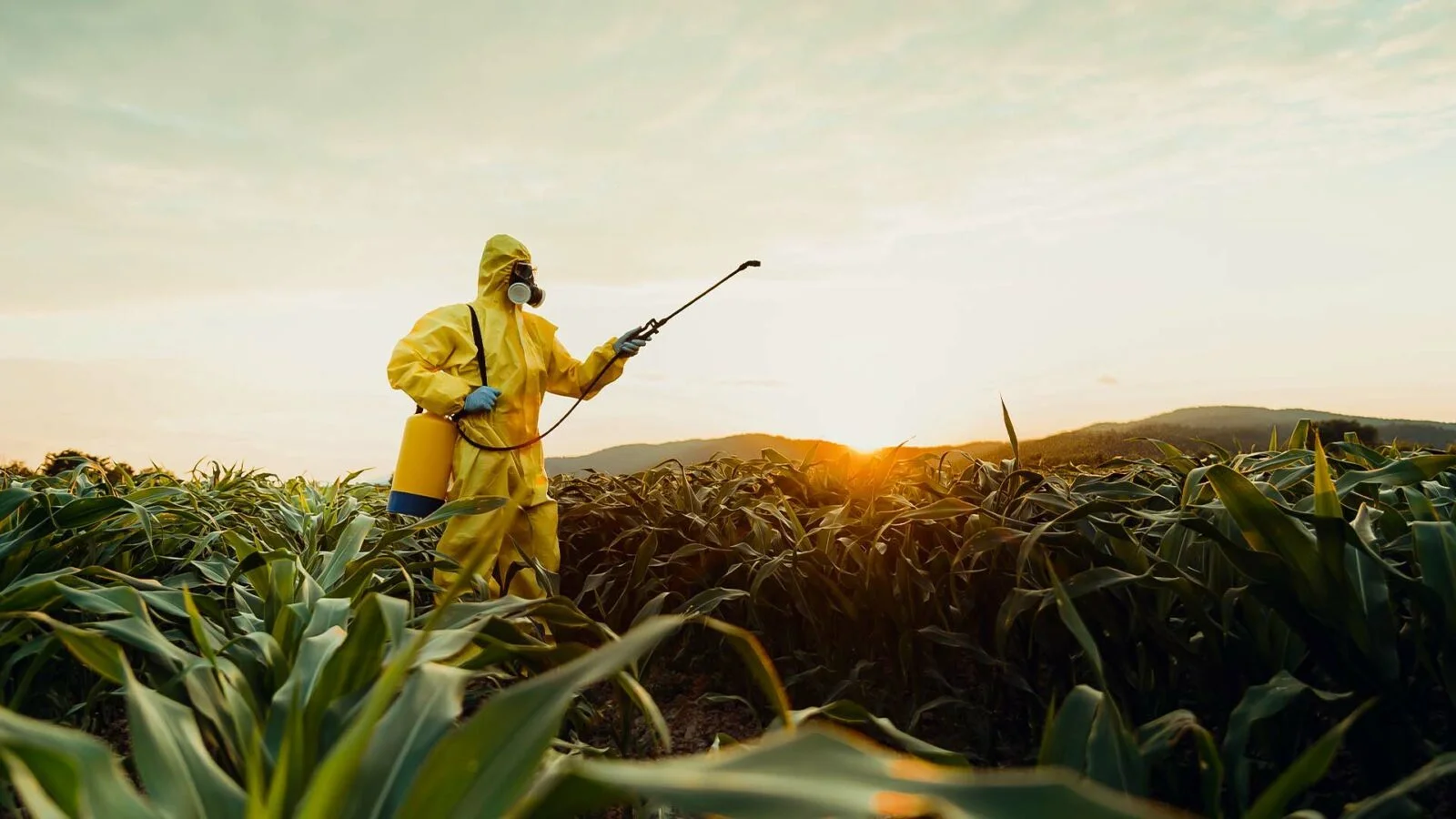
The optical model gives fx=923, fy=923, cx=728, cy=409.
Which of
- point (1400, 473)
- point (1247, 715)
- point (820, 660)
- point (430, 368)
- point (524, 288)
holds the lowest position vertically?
point (820, 660)

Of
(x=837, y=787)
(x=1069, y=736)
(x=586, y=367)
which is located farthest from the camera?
(x=586, y=367)

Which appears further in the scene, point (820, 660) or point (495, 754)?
point (820, 660)

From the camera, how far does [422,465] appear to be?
434 cm

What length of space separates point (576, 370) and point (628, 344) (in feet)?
1.27

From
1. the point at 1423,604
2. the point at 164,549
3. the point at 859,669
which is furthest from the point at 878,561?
the point at 164,549

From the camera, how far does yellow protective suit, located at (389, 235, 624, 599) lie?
165 inches

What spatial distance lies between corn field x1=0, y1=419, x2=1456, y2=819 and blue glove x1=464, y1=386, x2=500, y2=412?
1471 millimetres

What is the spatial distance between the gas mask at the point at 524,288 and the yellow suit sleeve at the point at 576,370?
270mm

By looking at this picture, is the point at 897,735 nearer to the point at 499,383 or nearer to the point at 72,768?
the point at 72,768

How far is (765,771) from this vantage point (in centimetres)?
43

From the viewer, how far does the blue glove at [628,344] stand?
489 cm

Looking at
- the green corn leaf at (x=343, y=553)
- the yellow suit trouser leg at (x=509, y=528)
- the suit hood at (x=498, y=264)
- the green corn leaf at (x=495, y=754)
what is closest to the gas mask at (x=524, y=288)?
the suit hood at (x=498, y=264)

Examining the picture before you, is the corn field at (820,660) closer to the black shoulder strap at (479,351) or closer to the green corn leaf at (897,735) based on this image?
the green corn leaf at (897,735)

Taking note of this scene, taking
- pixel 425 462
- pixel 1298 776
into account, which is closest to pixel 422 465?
pixel 425 462
